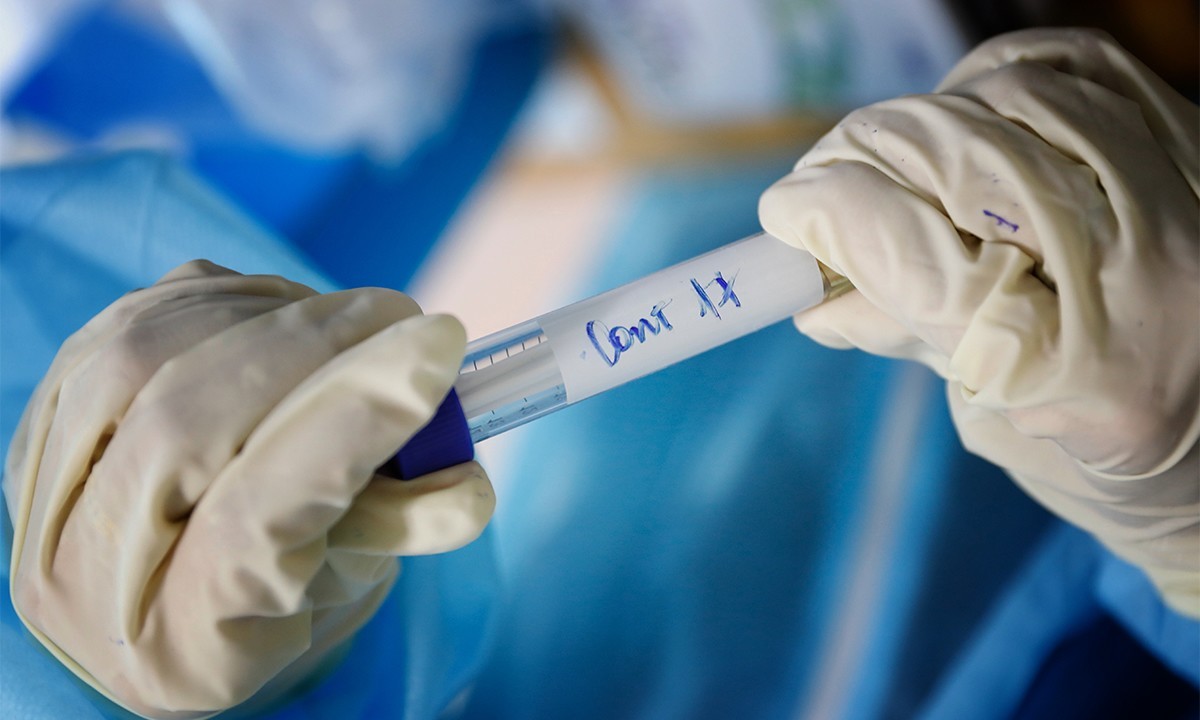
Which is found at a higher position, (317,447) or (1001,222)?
(317,447)

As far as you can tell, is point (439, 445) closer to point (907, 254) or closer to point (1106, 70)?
point (907, 254)

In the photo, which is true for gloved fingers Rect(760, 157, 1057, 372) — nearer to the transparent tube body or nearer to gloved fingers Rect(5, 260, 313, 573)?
the transparent tube body

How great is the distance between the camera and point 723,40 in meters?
1.09

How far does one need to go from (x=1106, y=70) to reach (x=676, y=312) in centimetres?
30

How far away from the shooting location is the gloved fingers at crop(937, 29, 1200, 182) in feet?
1.75

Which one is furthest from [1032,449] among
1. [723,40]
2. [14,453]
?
[723,40]

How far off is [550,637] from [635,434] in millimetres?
185

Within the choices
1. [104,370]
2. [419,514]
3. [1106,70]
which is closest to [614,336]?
[419,514]

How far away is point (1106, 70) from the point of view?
562 mm

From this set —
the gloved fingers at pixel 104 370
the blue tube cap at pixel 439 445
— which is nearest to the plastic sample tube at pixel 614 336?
the blue tube cap at pixel 439 445

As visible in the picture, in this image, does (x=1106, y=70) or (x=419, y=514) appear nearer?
(x=419, y=514)

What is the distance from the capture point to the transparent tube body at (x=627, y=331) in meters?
0.47

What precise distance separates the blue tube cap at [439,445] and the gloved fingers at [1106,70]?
1.11 ft

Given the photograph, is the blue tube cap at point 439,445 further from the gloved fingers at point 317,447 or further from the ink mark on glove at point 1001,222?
the ink mark on glove at point 1001,222
